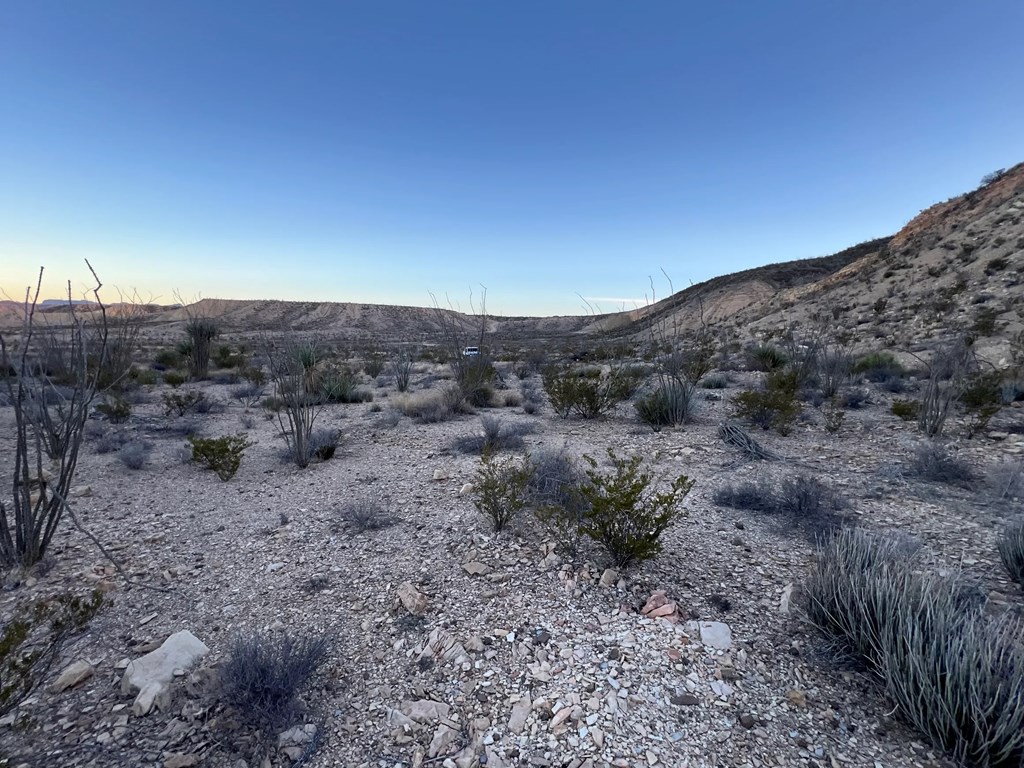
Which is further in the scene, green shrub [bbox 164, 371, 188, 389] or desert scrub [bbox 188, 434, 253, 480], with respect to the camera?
green shrub [bbox 164, 371, 188, 389]

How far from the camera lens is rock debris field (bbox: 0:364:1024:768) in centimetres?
225

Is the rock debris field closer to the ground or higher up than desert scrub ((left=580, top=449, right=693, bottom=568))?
closer to the ground

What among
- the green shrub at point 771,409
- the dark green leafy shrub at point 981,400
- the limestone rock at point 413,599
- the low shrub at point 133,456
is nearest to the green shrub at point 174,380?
the low shrub at point 133,456

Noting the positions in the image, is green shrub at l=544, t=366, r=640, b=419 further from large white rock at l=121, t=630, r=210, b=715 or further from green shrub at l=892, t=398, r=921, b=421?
large white rock at l=121, t=630, r=210, b=715

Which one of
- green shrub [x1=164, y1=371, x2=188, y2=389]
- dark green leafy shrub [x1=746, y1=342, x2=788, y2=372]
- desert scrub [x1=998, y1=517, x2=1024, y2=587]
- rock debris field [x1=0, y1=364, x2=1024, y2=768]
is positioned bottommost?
rock debris field [x1=0, y1=364, x2=1024, y2=768]

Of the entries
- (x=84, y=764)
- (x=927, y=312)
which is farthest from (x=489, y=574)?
(x=927, y=312)

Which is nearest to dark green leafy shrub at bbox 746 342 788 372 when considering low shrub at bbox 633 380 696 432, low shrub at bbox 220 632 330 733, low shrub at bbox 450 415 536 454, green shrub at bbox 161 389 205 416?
low shrub at bbox 633 380 696 432

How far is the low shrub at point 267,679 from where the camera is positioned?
238 cm

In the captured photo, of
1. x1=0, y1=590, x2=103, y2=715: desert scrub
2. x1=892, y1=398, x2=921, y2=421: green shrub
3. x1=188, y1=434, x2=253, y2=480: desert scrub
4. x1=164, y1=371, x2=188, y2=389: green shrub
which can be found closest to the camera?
x1=0, y1=590, x2=103, y2=715: desert scrub

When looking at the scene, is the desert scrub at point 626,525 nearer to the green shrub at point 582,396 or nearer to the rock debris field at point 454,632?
the rock debris field at point 454,632

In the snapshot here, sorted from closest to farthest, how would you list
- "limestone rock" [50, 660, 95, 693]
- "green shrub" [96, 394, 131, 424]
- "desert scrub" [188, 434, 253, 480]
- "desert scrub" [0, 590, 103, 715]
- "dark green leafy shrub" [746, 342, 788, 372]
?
"desert scrub" [0, 590, 103, 715]
"limestone rock" [50, 660, 95, 693]
"desert scrub" [188, 434, 253, 480]
"green shrub" [96, 394, 131, 424]
"dark green leafy shrub" [746, 342, 788, 372]

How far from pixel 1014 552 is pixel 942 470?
7.75 ft

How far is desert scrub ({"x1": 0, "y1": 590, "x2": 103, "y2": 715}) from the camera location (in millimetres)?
2246

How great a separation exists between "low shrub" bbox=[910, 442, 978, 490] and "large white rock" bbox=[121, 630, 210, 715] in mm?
6973
